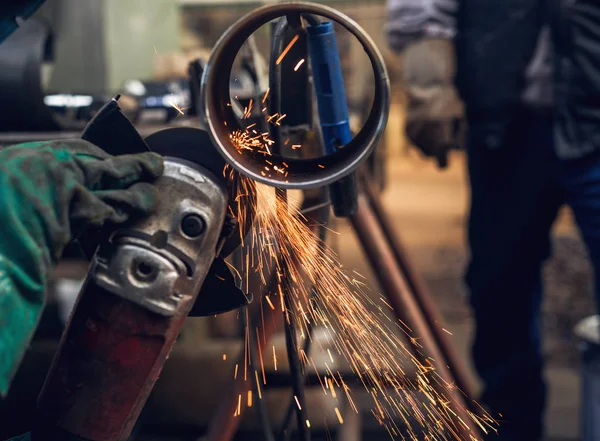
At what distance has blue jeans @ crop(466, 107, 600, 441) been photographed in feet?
6.16

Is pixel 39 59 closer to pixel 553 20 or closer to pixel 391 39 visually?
pixel 391 39

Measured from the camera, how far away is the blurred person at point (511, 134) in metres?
1.66

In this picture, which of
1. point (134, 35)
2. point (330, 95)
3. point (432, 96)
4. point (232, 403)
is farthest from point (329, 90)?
point (134, 35)

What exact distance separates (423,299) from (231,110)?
1.19m

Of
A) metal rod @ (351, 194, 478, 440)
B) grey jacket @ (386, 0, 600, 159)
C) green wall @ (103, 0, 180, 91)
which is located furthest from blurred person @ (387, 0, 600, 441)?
green wall @ (103, 0, 180, 91)

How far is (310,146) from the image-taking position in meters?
1.34

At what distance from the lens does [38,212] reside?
0.73m

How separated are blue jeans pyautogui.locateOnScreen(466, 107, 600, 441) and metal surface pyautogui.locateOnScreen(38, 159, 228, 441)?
129cm

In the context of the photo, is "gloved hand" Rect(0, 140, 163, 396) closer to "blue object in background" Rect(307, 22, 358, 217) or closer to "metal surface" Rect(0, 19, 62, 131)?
"blue object in background" Rect(307, 22, 358, 217)

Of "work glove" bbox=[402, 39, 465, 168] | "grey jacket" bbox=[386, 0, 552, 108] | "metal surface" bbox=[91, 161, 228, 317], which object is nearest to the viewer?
"metal surface" bbox=[91, 161, 228, 317]

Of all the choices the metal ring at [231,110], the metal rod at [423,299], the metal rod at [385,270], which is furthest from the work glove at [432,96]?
the metal ring at [231,110]

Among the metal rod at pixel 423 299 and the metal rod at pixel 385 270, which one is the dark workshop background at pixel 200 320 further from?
the metal rod at pixel 385 270

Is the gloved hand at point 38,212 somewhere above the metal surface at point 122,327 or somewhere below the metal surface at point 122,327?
above

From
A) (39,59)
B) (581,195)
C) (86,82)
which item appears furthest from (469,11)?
(86,82)
